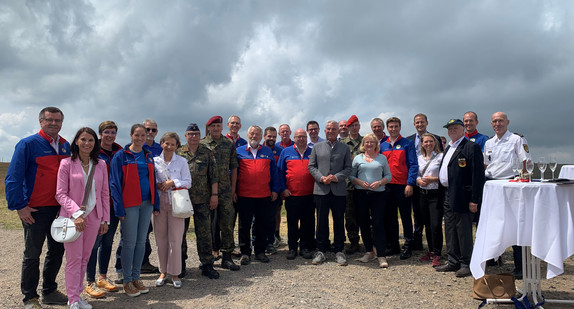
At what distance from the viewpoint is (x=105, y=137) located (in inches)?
194

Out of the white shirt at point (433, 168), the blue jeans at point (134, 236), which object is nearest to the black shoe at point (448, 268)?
the white shirt at point (433, 168)

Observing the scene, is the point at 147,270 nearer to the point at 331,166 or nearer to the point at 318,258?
the point at 318,258

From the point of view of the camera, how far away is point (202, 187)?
18.5 ft

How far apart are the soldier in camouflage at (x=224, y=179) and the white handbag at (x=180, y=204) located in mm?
916

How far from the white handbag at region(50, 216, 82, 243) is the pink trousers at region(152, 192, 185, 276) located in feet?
4.17

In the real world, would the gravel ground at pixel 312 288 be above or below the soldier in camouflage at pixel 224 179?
below

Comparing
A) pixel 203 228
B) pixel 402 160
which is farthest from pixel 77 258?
pixel 402 160

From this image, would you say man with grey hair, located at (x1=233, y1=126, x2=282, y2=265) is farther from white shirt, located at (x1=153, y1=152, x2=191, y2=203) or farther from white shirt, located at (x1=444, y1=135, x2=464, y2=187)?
A: white shirt, located at (x1=444, y1=135, x2=464, y2=187)

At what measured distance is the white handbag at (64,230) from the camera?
13.1ft

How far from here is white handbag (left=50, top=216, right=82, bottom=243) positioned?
400 centimetres

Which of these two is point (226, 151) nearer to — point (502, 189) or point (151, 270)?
point (151, 270)

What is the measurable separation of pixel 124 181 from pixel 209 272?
204 cm

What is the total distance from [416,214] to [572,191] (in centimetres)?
293

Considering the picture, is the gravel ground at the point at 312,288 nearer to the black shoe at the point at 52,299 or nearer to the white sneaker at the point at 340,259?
the white sneaker at the point at 340,259
